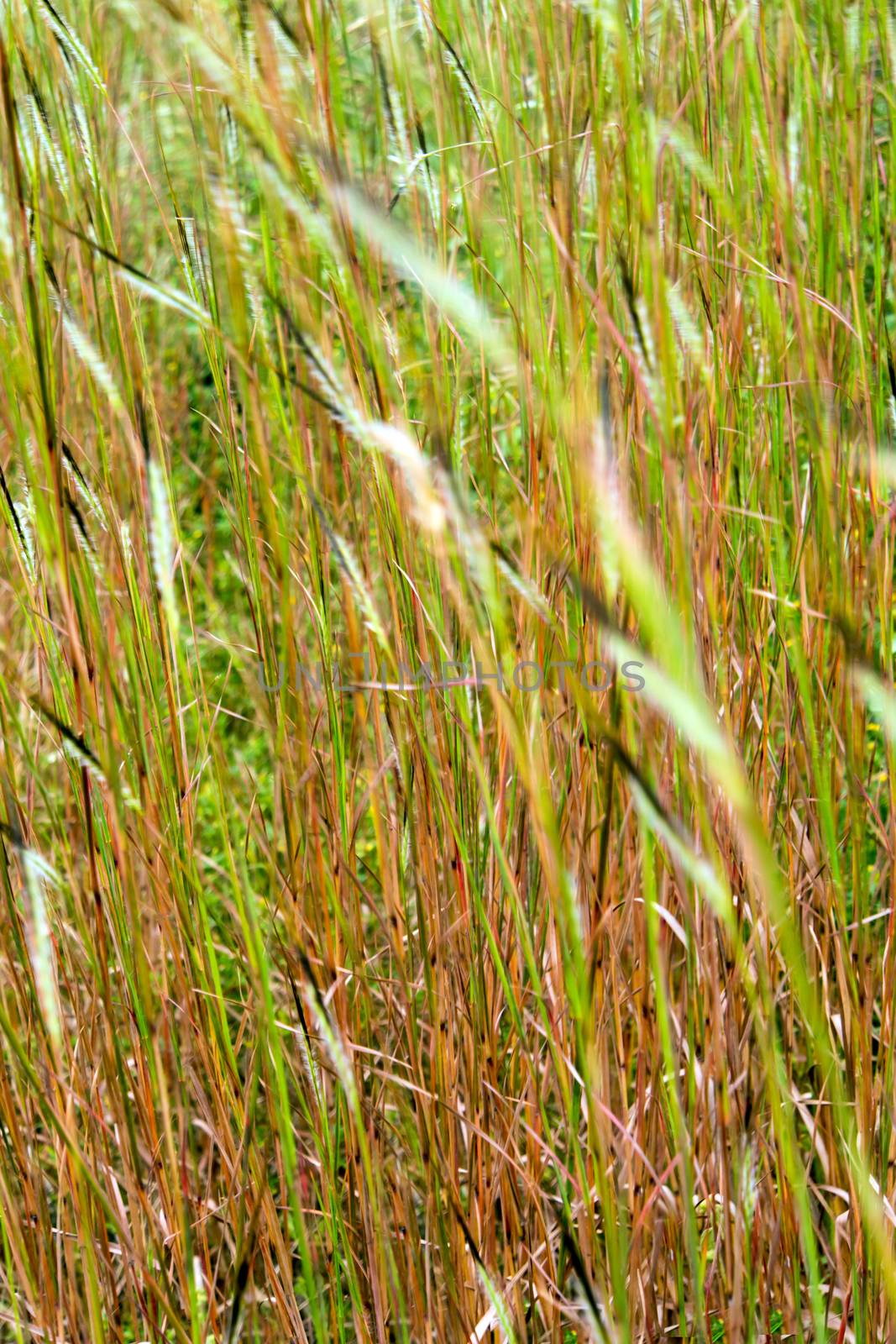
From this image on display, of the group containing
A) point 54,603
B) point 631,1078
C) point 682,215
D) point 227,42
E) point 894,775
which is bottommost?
point 631,1078

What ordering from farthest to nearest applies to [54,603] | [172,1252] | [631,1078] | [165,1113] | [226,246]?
[631,1078], [54,603], [172,1252], [165,1113], [226,246]

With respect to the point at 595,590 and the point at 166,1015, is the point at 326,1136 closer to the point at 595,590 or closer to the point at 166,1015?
the point at 166,1015

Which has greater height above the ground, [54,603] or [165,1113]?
[54,603]

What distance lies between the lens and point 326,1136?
25.3 inches

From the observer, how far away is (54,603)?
2.68 ft

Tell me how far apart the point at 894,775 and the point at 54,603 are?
0.60 meters

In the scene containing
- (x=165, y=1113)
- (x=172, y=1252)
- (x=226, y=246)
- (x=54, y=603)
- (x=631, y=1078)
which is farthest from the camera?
(x=631, y=1078)

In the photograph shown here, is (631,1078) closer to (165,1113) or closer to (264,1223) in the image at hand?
(264,1223)

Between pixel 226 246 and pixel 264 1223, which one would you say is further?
pixel 264 1223

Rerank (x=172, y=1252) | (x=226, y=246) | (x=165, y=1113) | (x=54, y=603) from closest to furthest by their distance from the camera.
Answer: (x=226, y=246), (x=165, y=1113), (x=172, y=1252), (x=54, y=603)

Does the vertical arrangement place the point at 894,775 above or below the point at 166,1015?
above

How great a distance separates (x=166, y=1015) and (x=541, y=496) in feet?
1.42

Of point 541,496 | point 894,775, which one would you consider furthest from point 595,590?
point 894,775

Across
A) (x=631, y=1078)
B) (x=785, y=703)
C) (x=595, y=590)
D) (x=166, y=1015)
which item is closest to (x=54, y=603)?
(x=166, y=1015)
